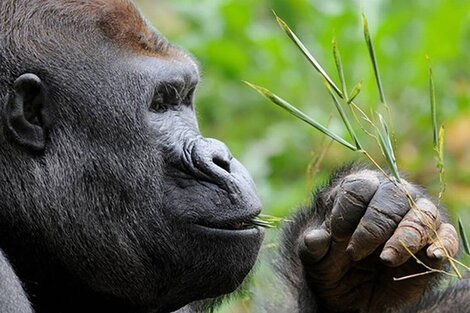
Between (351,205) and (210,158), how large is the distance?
0.47 meters

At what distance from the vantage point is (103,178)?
3732mm

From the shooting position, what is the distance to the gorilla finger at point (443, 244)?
12.0ft

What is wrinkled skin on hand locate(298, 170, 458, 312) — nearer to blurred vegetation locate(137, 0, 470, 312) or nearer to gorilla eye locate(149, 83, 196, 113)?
gorilla eye locate(149, 83, 196, 113)

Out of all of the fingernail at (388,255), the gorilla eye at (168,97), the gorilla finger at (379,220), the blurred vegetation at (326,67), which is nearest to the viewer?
the fingernail at (388,255)

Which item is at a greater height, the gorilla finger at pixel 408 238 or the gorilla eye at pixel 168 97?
the gorilla eye at pixel 168 97

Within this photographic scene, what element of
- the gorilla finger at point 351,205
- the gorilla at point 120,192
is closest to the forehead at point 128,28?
the gorilla at point 120,192

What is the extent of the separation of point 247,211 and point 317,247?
1.10 ft

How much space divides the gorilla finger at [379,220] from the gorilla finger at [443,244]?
0.45ft

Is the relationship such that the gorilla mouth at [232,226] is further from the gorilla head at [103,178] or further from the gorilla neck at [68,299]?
the gorilla neck at [68,299]

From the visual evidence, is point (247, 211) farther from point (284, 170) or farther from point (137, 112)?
point (284, 170)

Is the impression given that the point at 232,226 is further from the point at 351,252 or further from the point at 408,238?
the point at 408,238

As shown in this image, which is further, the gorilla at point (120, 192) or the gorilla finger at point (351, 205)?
the gorilla finger at point (351, 205)

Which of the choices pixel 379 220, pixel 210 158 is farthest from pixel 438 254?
pixel 210 158

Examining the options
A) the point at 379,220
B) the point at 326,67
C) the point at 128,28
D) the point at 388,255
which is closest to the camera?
the point at 388,255
